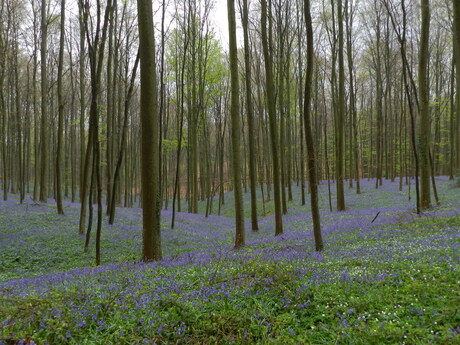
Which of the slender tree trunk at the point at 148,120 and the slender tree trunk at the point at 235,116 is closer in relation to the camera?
the slender tree trunk at the point at 148,120

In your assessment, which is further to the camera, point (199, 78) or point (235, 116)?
point (199, 78)

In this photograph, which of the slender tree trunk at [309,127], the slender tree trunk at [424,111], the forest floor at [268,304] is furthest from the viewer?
the slender tree trunk at [424,111]

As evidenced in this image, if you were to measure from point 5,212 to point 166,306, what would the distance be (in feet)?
59.0

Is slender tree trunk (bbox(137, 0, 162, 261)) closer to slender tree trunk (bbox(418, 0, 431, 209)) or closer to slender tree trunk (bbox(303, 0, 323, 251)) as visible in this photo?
slender tree trunk (bbox(303, 0, 323, 251))

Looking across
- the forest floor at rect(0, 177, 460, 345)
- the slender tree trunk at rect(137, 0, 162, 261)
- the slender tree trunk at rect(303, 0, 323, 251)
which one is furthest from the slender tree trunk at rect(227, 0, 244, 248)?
the forest floor at rect(0, 177, 460, 345)

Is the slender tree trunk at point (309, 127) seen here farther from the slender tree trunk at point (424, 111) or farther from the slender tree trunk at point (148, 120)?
the slender tree trunk at point (424, 111)

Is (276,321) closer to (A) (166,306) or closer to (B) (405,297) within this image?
(A) (166,306)

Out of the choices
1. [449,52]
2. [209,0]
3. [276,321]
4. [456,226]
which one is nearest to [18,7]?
[209,0]

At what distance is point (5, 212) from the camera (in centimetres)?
1695

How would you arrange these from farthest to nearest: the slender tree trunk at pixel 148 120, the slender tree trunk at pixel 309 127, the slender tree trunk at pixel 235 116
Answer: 1. the slender tree trunk at pixel 235 116
2. the slender tree trunk at pixel 148 120
3. the slender tree trunk at pixel 309 127

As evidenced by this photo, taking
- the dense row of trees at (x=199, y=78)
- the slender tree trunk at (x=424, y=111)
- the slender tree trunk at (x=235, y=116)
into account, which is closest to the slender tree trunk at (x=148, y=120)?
the dense row of trees at (x=199, y=78)

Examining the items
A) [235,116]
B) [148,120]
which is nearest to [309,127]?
[235,116]

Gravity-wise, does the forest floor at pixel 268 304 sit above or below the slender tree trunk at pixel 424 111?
below

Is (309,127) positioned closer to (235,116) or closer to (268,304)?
(235,116)
